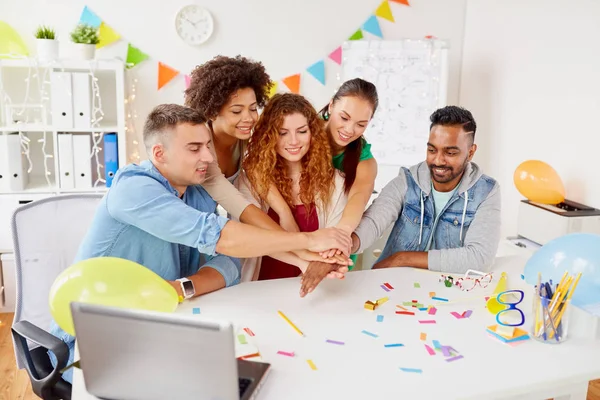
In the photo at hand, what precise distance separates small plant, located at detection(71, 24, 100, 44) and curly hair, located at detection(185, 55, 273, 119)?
159 centimetres

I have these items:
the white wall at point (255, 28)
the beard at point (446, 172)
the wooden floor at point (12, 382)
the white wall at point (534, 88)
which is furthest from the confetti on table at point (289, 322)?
the white wall at point (255, 28)

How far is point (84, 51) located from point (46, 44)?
22cm

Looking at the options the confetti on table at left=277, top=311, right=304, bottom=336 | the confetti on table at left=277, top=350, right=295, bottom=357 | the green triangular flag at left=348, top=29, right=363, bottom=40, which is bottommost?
the confetti on table at left=277, top=350, right=295, bottom=357

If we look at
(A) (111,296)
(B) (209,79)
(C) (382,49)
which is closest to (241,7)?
(C) (382,49)

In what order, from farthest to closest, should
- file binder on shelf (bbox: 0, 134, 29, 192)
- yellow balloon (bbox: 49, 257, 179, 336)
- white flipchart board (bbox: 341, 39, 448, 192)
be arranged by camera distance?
white flipchart board (bbox: 341, 39, 448, 192), file binder on shelf (bbox: 0, 134, 29, 192), yellow balloon (bbox: 49, 257, 179, 336)

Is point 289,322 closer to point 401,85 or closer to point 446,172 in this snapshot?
point 446,172

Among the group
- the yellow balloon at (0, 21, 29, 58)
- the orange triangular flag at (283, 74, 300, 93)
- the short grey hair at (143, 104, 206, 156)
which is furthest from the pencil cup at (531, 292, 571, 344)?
the yellow balloon at (0, 21, 29, 58)

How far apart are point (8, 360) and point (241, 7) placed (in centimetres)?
273

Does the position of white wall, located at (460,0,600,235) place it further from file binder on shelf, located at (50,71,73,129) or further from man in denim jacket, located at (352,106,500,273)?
file binder on shelf, located at (50,71,73,129)

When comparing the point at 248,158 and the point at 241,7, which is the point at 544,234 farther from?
the point at 241,7

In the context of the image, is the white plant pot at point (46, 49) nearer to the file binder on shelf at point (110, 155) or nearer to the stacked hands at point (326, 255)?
the file binder on shelf at point (110, 155)

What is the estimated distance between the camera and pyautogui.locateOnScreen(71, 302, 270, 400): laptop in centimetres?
104

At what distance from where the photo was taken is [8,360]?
2.83 meters

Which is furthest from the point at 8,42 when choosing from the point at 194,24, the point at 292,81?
the point at 292,81
